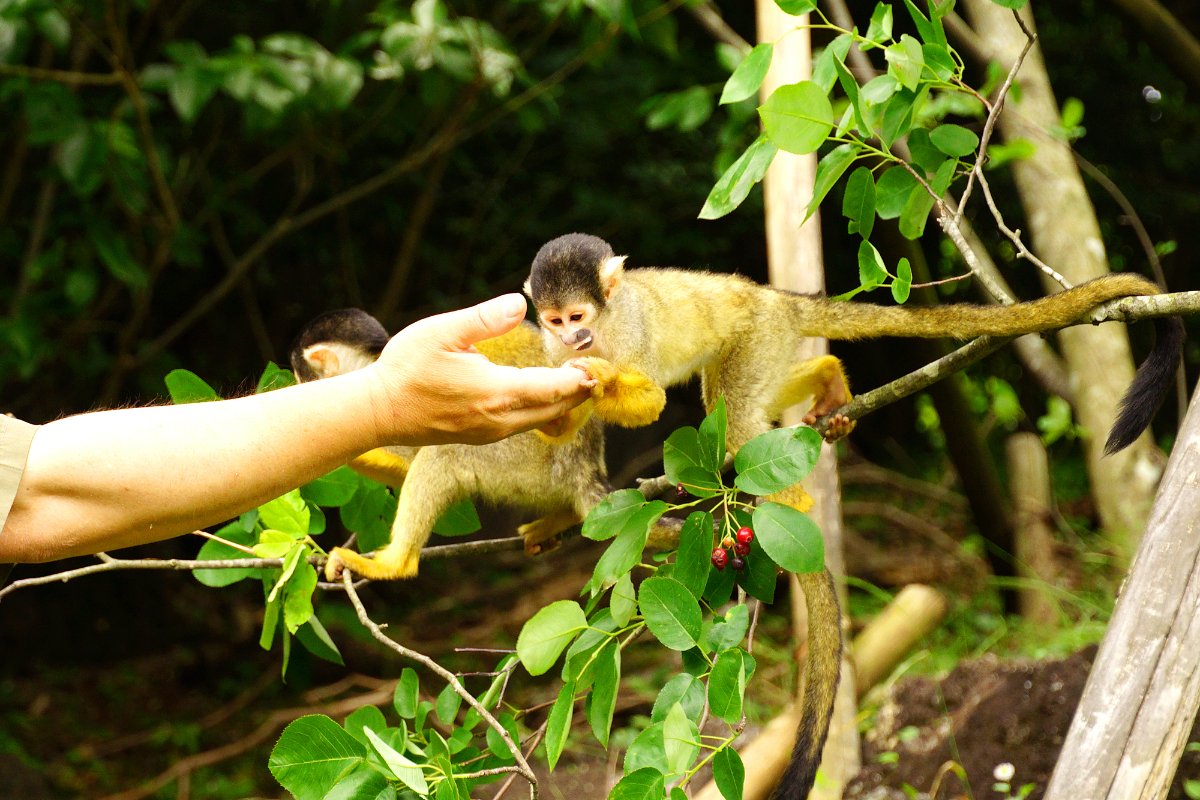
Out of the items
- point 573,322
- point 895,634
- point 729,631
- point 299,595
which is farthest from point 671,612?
point 895,634

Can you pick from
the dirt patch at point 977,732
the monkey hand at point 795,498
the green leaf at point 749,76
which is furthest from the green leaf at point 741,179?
the dirt patch at point 977,732

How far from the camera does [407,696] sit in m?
1.97

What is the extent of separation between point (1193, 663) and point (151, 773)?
4.50 m

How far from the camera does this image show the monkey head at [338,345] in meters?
2.83

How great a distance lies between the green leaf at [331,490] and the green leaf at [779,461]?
41.9 inches

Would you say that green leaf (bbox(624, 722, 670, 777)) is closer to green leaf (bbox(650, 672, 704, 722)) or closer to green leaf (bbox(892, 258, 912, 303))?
green leaf (bbox(650, 672, 704, 722))

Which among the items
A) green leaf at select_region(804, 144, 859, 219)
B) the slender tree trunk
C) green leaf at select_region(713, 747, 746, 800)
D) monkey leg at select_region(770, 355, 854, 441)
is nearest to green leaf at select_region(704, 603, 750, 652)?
green leaf at select_region(713, 747, 746, 800)

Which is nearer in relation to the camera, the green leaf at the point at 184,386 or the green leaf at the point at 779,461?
the green leaf at the point at 779,461

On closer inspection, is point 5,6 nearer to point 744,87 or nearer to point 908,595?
point 744,87

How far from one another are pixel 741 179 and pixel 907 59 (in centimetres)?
30

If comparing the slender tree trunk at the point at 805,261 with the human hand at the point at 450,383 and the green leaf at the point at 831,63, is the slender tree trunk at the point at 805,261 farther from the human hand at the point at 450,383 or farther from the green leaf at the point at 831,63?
the human hand at the point at 450,383

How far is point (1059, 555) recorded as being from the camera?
5.37 m

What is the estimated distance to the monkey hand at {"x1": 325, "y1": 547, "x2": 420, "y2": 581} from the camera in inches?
96.6

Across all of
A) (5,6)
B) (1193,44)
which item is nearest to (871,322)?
(1193,44)
